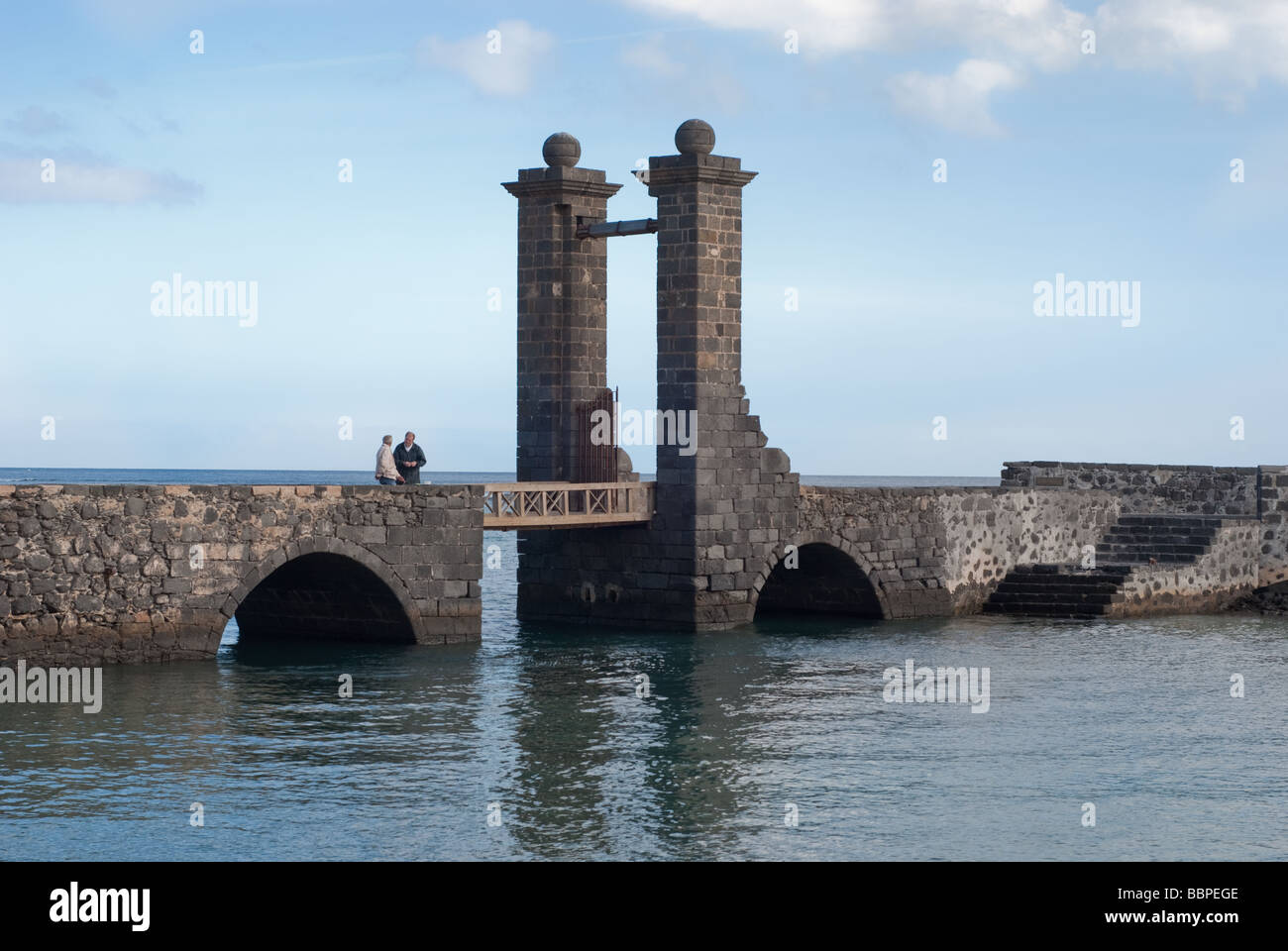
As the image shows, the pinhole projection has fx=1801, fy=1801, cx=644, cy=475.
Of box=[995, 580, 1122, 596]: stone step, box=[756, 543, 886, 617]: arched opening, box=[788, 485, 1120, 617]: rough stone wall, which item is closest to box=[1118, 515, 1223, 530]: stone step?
box=[788, 485, 1120, 617]: rough stone wall

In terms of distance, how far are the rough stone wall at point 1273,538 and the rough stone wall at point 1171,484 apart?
1.48 m

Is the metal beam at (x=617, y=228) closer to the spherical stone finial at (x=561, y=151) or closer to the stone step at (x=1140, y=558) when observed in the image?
the spherical stone finial at (x=561, y=151)

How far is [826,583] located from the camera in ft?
103

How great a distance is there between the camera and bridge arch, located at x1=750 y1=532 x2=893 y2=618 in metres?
30.2

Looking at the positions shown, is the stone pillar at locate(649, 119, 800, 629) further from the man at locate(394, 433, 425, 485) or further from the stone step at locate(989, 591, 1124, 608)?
the stone step at locate(989, 591, 1124, 608)

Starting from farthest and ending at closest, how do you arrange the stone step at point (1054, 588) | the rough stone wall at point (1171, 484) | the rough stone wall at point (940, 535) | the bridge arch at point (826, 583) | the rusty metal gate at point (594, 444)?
the rough stone wall at point (1171, 484) → the stone step at point (1054, 588) → the bridge arch at point (826, 583) → the rough stone wall at point (940, 535) → the rusty metal gate at point (594, 444)

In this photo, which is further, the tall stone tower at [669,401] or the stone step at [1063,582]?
the stone step at [1063,582]

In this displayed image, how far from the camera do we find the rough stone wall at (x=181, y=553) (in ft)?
67.9

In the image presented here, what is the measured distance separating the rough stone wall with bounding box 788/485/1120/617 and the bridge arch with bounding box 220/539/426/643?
6.59 m

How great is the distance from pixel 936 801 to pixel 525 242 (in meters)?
16.2

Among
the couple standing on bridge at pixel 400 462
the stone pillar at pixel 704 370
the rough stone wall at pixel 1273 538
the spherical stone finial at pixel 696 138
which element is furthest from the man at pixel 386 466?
the rough stone wall at pixel 1273 538
